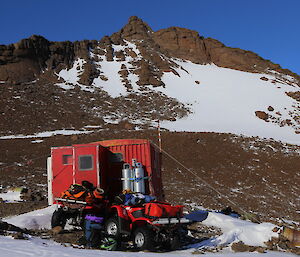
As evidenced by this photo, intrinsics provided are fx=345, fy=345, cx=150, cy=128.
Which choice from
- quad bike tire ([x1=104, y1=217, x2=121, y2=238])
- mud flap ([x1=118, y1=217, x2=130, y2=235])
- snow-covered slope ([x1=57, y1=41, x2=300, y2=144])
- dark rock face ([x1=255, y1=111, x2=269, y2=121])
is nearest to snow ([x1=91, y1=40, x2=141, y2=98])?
snow-covered slope ([x1=57, y1=41, x2=300, y2=144])

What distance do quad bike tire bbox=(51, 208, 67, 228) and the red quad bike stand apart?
237 cm

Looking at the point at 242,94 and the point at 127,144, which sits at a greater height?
the point at 242,94

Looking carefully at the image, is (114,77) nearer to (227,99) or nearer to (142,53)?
(142,53)

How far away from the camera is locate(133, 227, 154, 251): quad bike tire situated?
9.48 m

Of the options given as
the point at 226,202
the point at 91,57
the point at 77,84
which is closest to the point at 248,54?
the point at 91,57

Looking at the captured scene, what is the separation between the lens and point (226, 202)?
22.1 m

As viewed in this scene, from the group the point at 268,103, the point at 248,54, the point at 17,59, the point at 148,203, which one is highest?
the point at 248,54

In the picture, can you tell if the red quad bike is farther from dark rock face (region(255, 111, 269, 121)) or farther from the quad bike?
dark rock face (region(255, 111, 269, 121))

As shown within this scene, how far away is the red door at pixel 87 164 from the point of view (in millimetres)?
15039

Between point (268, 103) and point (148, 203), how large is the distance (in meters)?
66.7

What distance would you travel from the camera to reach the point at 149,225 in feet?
32.2

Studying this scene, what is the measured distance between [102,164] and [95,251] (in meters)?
7.15

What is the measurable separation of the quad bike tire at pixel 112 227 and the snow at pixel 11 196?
9008 millimetres

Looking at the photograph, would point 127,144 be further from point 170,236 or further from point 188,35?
point 188,35
